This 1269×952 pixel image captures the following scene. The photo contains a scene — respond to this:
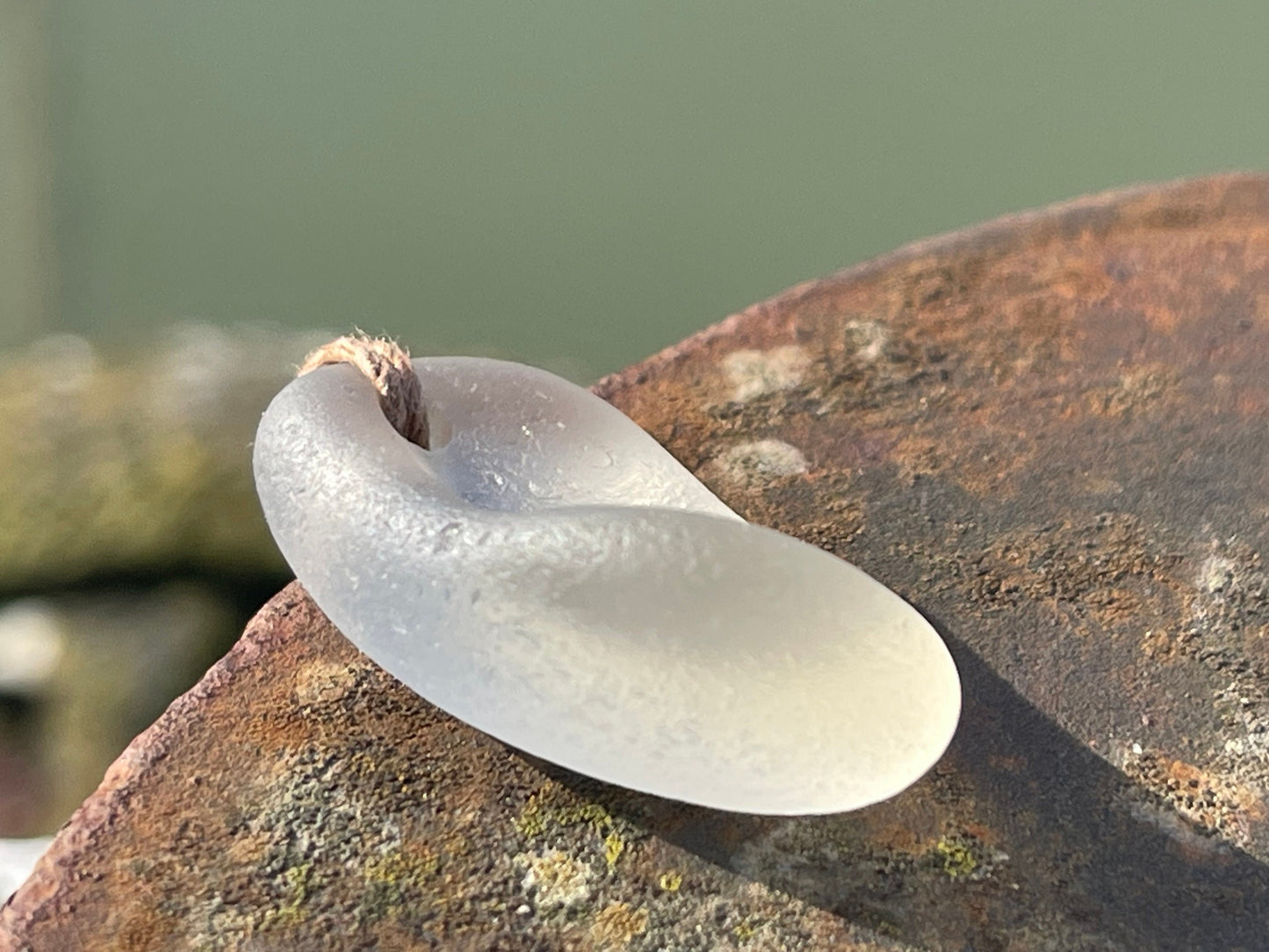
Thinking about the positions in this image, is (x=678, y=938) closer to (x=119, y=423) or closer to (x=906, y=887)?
(x=906, y=887)

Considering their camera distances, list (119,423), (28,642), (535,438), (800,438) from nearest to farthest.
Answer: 1. (535,438)
2. (800,438)
3. (28,642)
4. (119,423)

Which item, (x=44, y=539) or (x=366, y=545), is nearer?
(x=366, y=545)

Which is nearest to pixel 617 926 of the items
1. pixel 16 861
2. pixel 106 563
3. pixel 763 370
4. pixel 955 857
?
pixel 955 857

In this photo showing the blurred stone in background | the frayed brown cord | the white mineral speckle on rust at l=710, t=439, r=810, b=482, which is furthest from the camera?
the blurred stone in background

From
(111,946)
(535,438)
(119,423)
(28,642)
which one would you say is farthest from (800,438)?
(119,423)

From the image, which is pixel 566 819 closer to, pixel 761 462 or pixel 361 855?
pixel 361 855

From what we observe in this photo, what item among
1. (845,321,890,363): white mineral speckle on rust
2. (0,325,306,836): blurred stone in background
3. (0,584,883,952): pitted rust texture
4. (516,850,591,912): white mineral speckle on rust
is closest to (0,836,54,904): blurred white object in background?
(0,325,306,836): blurred stone in background

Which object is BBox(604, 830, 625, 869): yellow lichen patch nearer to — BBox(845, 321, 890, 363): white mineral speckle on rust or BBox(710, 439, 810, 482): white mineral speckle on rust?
BBox(710, 439, 810, 482): white mineral speckle on rust

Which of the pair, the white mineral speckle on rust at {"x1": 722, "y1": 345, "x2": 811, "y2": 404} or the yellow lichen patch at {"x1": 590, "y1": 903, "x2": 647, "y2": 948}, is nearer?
the yellow lichen patch at {"x1": 590, "y1": 903, "x2": 647, "y2": 948}
